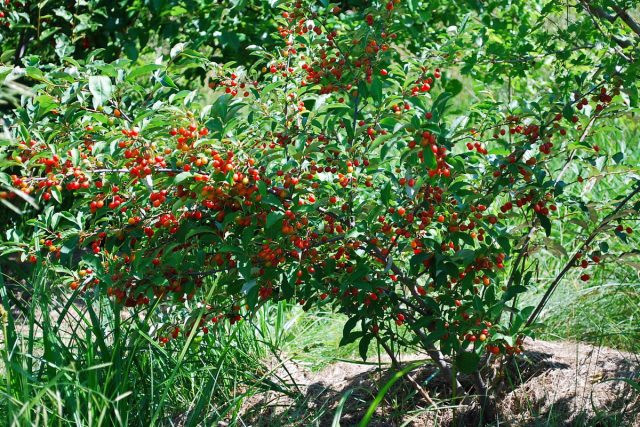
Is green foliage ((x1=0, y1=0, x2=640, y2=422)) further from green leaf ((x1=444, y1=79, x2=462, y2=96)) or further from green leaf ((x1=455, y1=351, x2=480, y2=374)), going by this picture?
green leaf ((x1=444, y1=79, x2=462, y2=96))

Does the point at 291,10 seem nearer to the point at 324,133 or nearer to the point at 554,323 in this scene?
the point at 324,133

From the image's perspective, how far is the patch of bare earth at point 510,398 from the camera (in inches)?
117

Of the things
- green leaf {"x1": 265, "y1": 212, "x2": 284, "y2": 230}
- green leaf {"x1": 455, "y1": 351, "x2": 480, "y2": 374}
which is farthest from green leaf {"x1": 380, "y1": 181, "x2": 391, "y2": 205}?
green leaf {"x1": 455, "y1": 351, "x2": 480, "y2": 374}

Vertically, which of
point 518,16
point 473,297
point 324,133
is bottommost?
point 473,297

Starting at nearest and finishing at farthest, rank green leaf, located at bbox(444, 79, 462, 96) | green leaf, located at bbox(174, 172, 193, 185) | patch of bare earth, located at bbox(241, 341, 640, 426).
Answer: green leaf, located at bbox(174, 172, 193, 185), patch of bare earth, located at bbox(241, 341, 640, 426), green leaf, located at bbox(444, 79, 462, 96)

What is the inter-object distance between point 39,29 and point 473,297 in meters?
3.74

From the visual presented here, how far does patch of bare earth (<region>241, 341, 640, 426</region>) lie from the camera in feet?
9.74

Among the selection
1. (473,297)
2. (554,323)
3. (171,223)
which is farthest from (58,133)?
(554,323)

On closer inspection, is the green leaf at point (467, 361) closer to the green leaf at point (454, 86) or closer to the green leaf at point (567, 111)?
the green leaf at point (567, 111)

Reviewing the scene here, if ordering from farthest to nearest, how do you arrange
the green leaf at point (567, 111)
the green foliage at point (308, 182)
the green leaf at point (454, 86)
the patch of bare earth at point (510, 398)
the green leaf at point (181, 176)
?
the green leaf at point (454, 86) → the patch of bare earth at point (510, 398) → the green leaf at point (567, 111) → the green foliage at point (308, 182) → the green leaf at point (181, 176)

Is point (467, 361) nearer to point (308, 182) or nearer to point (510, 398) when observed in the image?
point (510, 398)

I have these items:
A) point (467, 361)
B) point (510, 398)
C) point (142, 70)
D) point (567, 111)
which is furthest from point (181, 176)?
point (510, 398)

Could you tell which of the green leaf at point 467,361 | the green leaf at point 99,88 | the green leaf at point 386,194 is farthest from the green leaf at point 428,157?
the green leaf at point 99,88

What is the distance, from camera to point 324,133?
9.28 ft
